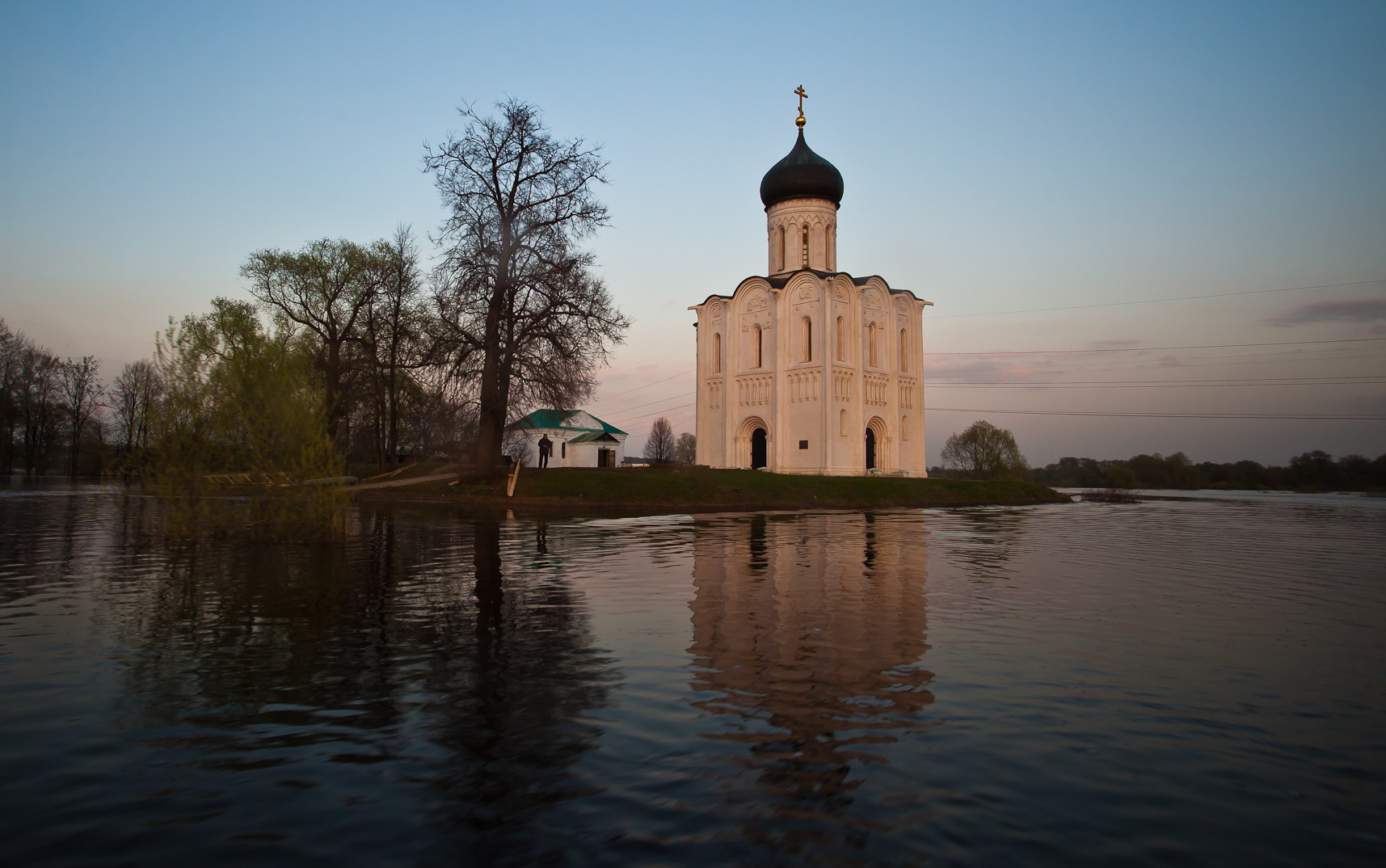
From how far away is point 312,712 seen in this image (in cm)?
476

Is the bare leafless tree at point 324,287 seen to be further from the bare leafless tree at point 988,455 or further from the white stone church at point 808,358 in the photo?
the bare leafless tree at point 988,455

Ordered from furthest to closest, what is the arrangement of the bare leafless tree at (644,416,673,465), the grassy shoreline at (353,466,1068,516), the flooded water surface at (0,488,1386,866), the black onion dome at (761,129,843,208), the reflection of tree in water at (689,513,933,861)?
the bare leafless tree at (644,416,673,465) < the black onion dome at (761,129,843,208) < the grassy shoreline at (353,466,1068,516) < the reflection of tree in water at (689,513,933,861) < the flooded water surface at (0,488,1386,866)

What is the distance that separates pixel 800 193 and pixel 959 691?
45.1 metres

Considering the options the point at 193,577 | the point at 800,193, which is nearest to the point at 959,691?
the point at 193,577

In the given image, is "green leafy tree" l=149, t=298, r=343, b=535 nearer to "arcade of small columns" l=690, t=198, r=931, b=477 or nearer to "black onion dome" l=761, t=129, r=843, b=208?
"arcade of small columns" l=690, t=198, r=931, b=477

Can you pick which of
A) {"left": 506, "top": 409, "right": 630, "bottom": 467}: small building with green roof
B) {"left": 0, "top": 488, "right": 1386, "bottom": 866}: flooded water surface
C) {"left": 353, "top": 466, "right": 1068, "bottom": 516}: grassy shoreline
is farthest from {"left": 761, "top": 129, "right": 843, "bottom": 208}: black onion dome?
{"left": 0, "top": 488, "right": 1386, "bottom": 866}: flooded water surface

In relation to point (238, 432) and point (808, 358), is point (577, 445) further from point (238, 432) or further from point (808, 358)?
point (238, 432)

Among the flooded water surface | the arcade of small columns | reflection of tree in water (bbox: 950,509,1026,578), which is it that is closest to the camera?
the flooded water surface

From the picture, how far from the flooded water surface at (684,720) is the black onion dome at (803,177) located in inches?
1567

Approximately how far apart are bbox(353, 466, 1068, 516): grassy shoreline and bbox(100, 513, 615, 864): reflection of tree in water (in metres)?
16.0

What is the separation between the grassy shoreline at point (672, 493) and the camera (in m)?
28.5

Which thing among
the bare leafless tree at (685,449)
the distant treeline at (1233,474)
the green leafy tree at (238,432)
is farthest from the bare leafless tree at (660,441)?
the green leafy tree at (238,432)

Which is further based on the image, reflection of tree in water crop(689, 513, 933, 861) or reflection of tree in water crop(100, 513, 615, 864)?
reflection of tree in water crop(100, 513, 615, 864)

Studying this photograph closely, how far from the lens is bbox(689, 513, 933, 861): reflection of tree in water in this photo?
348 centimetres
